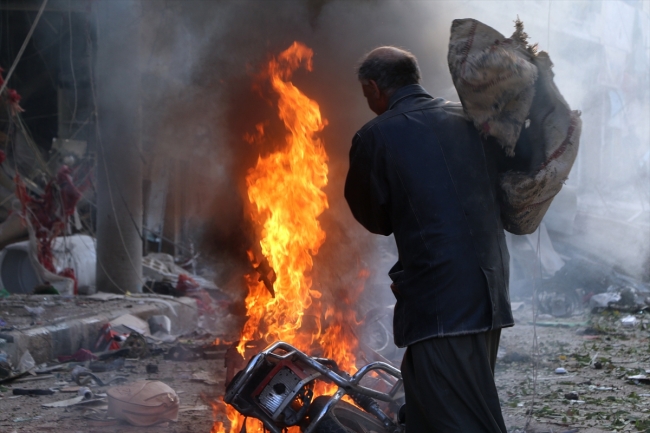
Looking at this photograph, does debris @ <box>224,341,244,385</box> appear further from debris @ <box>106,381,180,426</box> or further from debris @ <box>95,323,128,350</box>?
debris @ <box>95,323,128,350</box>

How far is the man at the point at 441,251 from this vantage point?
2547 millimetres

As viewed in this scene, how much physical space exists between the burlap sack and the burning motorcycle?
126cm

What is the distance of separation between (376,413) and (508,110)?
170cm

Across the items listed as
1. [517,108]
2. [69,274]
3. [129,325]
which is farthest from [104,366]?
[517,108]

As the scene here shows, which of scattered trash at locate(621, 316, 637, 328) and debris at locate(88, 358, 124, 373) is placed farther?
scattered trash at locate(621, 316, 637, 328)

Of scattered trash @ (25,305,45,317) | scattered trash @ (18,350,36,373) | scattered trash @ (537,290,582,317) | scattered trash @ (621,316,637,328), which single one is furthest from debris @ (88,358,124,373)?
scattered trash @ (537,290,582,317)

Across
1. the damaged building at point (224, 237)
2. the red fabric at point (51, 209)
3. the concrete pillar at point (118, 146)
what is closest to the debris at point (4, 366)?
the damaged building at point (224, 237)

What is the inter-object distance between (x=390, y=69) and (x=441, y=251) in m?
0.85

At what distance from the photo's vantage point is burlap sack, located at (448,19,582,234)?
2670 mm

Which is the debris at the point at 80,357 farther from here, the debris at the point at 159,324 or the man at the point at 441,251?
the man at the point at 441,251

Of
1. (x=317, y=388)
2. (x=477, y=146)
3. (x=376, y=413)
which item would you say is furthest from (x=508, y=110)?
(x=317, y=388)

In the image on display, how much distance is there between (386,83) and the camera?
2930 millimetres

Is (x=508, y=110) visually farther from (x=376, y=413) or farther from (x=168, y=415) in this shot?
(x=168, y=415)

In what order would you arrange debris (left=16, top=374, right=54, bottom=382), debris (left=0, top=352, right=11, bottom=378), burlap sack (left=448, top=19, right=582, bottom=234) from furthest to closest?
debris (left=16, top=374, right=54, bottom=382), debris (left=0, top=352, right=11, bottom=378), burlap sack (left=448, top=19, right=582, bottom=234)
